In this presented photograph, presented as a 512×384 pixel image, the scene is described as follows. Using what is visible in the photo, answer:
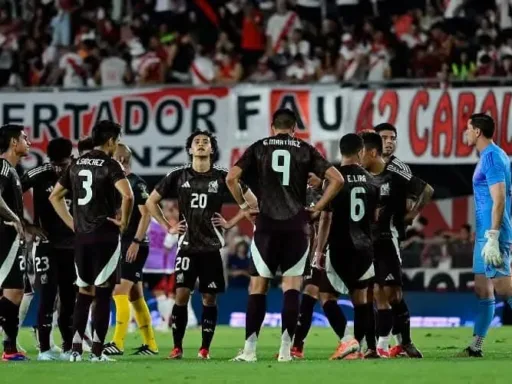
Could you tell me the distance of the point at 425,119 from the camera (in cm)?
2648

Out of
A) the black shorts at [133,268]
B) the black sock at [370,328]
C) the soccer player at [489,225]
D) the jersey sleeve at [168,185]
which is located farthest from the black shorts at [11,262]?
the soccer player at [489,225]

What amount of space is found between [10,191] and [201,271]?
218 cm

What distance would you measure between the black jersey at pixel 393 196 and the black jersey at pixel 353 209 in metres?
0.51

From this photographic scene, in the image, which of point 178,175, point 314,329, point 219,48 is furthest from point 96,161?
point 219,48

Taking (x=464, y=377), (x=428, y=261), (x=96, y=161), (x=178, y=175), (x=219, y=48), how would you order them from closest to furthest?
1. (x=464, y=377)
2. (x=96, y=161)
3. (x=178, y=175)
4. (x=428, y=261)
5. (x=219, y=48)

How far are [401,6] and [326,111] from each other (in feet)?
14.5

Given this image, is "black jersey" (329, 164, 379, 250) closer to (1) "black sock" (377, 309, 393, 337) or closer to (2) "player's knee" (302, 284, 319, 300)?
(1) "black sock" (377, 309, 393, 337)

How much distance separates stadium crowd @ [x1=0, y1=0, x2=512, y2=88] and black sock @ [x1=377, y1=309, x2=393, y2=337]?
35.4ft

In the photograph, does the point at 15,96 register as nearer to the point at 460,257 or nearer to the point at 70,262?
the point at 460,257

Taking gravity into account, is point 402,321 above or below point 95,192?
below

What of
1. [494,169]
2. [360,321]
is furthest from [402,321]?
[494,169]

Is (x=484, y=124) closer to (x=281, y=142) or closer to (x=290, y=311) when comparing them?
(x=281, y=142)

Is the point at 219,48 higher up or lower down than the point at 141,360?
higher up

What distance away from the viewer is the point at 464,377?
1320cm
